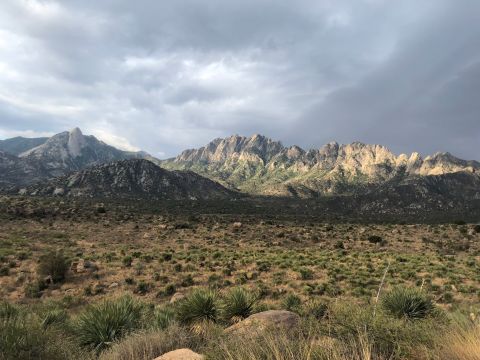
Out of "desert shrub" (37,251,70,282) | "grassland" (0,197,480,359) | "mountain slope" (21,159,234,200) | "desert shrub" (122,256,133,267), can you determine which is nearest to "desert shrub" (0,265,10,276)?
"grassland" (0,197,480,359)

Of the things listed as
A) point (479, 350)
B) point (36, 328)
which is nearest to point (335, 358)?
point (479, 350)

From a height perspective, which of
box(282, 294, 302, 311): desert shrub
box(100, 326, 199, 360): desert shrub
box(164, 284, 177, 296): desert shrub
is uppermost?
box(100, 326, 199, 360): desert shrub

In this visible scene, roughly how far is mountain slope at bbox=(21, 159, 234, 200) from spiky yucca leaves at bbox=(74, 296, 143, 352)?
139 meters

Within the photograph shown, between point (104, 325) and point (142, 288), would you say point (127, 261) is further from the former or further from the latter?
point (104, 325)

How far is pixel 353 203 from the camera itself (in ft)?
609

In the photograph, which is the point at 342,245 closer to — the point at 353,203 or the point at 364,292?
the point at 364,292

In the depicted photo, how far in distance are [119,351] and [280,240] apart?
35.2m

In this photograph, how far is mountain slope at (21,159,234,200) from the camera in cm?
14350

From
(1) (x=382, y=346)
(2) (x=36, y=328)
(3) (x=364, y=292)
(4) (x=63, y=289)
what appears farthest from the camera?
(4) (x=63, y=289)

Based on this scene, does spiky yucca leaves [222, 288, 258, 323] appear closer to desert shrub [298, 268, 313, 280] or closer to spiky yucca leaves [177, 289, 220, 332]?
spiky yucca leaves [177, 289, 220, 332]

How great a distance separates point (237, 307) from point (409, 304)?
5.18m

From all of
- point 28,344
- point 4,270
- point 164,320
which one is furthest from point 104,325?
point 4,270

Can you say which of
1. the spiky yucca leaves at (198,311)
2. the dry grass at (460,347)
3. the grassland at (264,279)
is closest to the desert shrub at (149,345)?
the grassland at (264,279)

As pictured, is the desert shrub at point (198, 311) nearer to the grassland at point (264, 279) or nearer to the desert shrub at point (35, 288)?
the grassland at point (264, 279)
